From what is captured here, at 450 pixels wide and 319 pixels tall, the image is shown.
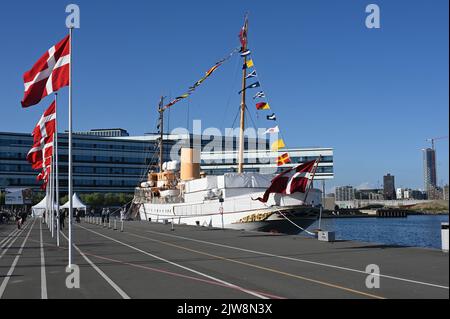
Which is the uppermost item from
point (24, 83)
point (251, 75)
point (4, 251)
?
point (251, 75)

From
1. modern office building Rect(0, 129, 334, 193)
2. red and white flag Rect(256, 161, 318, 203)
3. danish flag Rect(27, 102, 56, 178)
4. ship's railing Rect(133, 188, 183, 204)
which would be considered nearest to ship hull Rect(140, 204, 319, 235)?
red and white flag Rect(256, 161, 318, 203)

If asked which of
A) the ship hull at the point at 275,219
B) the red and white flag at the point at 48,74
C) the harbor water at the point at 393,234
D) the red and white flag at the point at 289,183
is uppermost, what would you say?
the red and white flag at the point at 48,74

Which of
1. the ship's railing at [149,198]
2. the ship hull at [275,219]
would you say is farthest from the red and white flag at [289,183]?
the ship's railing at [149,198]

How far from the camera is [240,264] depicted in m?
17.0

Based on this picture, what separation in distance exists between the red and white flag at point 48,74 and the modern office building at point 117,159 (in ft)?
298

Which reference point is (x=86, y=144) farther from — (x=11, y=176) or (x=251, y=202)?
(x=251, y=202)

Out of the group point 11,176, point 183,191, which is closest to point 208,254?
point 183,191

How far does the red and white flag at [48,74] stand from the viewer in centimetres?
1551

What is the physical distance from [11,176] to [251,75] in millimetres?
88015

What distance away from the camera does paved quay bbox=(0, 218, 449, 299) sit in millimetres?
11383

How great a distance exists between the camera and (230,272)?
15.0 m

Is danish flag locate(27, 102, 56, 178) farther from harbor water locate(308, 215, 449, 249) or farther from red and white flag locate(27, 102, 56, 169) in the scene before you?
harbor water locate(308, 215, 449, 249)

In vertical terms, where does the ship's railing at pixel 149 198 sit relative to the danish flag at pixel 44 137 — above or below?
below

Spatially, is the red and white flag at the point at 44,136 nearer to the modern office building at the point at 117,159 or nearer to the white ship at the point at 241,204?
the white ship at the point at 241,204
